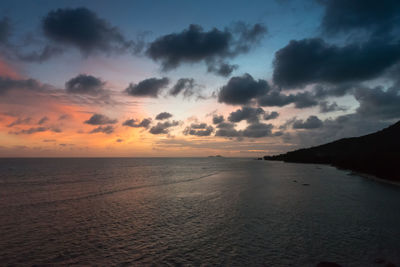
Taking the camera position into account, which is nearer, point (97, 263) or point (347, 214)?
point (97, 263)

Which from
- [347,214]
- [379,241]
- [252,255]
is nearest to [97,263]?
[252,255]

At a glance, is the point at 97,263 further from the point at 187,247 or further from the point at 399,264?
the point at 399,264

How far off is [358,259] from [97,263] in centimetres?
1784

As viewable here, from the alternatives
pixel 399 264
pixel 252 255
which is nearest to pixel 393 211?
pixel 399 264

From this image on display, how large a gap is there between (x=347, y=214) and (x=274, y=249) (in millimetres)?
16077

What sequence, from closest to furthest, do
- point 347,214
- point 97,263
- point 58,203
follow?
point 97,263 < point 347,214 < point 58,203

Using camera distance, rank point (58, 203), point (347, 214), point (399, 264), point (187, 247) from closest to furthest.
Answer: point (399, 264)
point (187, 247)
point (347, 214)
point (58, 203)

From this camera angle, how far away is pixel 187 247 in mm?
18188

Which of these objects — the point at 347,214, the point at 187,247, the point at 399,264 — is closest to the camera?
the point at 399,264

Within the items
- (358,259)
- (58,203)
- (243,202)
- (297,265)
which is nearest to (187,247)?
(297,265)

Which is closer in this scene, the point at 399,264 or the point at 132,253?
the point at 399,264

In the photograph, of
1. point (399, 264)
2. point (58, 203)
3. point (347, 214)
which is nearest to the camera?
point (399, 264)

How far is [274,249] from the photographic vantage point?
57.6 feet

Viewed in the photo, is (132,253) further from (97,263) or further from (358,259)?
(358,259)
